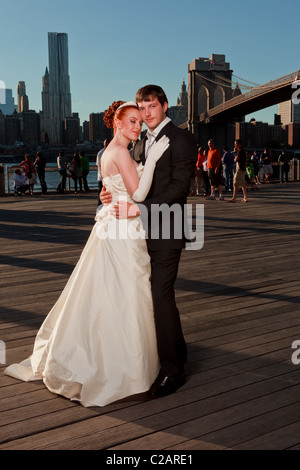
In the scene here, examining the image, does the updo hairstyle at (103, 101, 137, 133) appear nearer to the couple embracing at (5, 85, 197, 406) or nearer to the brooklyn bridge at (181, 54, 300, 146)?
the couple embracing at (5, 85, 197, 406)

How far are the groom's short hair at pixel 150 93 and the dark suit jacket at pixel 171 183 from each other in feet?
0.44

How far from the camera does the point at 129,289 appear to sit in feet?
7.41

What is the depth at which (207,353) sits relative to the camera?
2758 mm

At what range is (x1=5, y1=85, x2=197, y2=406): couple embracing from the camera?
7.30ft

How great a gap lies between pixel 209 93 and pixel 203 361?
47361 mm

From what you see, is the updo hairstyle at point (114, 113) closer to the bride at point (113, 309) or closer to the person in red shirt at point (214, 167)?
the bride at point (113, 309)

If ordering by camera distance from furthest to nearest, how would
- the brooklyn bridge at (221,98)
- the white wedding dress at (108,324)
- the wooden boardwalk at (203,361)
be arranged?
Answer: 1. the brooklyn bridge at (221,98)
2. the white wedding dress at (108,324)
3. the wooden boardwalk at (203,361)

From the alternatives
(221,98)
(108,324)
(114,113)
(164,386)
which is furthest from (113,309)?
(221,98)

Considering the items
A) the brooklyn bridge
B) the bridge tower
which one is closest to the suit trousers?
the brooklyn bridge

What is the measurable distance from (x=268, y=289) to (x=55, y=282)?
1766 mm

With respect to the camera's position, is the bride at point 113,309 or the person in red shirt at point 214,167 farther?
the person in red shirt at point 214,167

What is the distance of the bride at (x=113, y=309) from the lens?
87.3 inches

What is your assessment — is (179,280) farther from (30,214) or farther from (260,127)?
(260,127)

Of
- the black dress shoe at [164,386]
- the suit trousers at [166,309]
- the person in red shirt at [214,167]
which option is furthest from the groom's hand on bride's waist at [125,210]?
the person in red shirt at [214,167]
